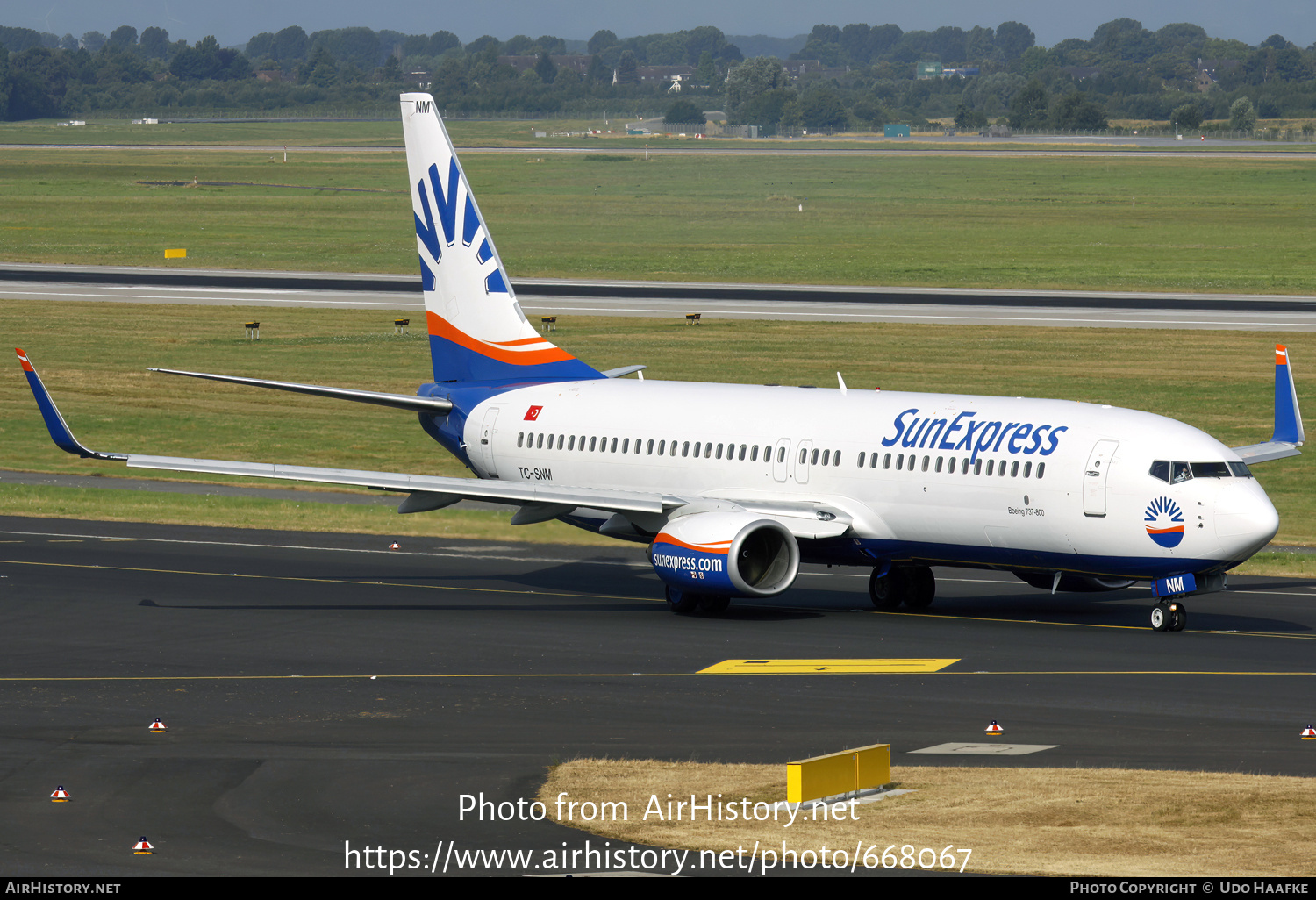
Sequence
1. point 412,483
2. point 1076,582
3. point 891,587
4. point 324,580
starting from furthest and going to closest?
point 324,580
point 891,587
point 1076,582
point 412,483

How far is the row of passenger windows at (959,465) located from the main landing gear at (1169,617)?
390cm

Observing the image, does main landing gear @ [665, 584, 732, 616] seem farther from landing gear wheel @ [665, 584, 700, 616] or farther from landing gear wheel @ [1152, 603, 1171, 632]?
landing gear wheel @ [1152, 603, 1171, 632]

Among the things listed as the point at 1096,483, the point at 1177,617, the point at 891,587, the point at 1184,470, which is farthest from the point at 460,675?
the point at 1177,617

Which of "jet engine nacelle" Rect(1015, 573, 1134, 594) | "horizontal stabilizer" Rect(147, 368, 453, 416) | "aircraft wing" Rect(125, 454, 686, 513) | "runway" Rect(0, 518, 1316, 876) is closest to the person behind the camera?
"runway" Rect(0, 518, 1316, 876)

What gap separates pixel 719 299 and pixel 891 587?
64.6 metres

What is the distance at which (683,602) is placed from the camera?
39281mm

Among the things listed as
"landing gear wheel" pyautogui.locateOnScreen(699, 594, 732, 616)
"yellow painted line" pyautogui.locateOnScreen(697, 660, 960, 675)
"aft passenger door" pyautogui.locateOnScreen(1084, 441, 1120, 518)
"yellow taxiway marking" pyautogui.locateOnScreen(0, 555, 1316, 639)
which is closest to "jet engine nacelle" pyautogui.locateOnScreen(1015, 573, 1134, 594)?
"yellow taxiway marking" pyautogui.locateOnScreen(0, 555, 1316, 639)

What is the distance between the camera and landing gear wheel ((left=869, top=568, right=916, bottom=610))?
39.9 m

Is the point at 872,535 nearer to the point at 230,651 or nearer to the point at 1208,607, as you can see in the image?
the point at 1208,607

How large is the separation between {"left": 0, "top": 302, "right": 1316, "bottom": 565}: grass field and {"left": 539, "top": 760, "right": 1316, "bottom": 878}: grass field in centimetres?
3098

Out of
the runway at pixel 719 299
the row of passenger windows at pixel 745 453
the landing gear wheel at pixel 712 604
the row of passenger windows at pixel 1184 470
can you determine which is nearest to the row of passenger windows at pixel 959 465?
the row of passenger windows at pixel 745 453

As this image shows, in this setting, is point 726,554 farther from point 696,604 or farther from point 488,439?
point 488,439

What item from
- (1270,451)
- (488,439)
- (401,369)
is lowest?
(401,369)
